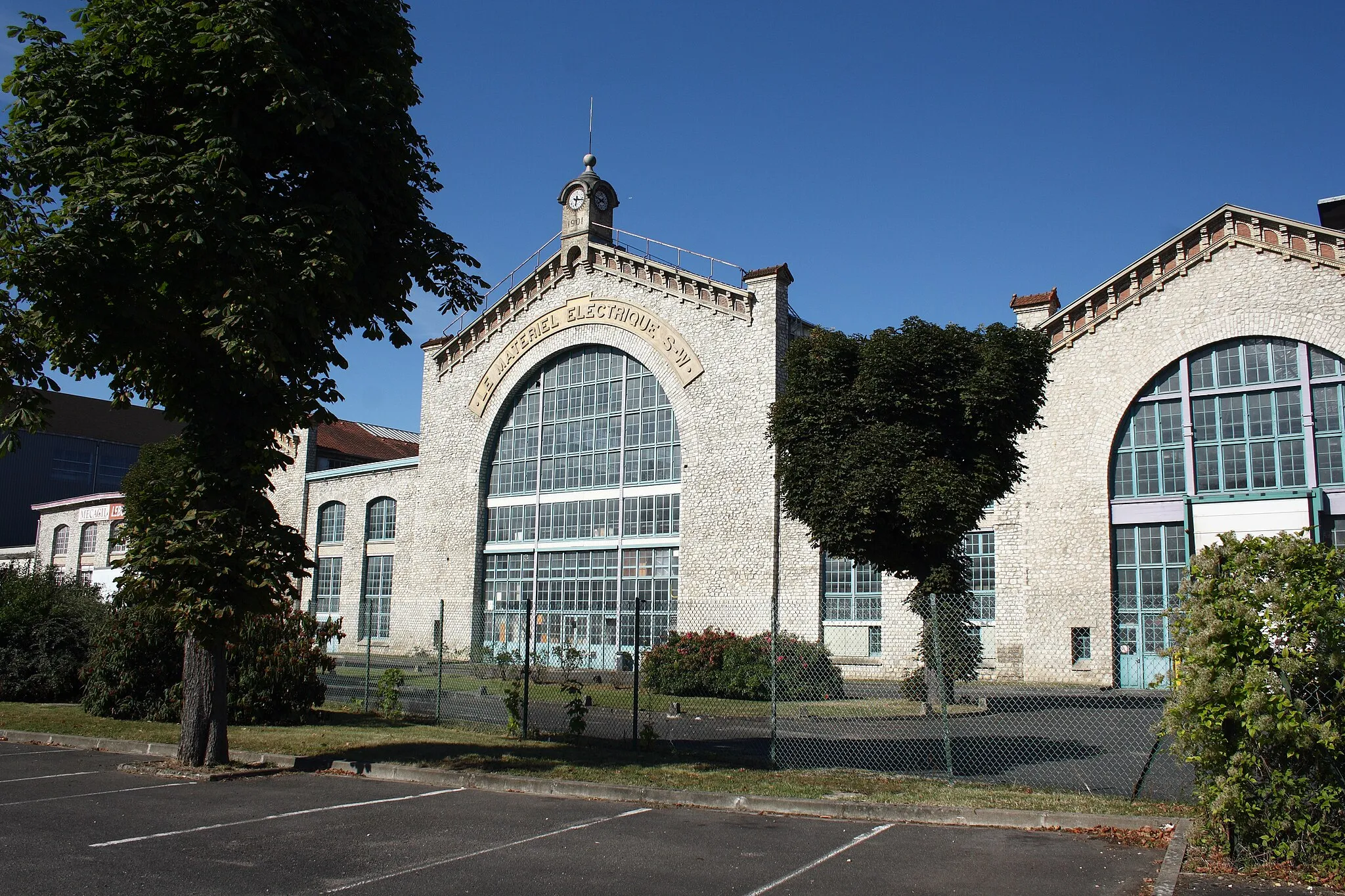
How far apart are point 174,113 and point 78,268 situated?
229cm

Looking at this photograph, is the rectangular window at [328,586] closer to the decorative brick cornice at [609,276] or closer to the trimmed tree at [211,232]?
the decorative brick cornice at [609,276]

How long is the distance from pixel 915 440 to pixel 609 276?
1686 centimetres

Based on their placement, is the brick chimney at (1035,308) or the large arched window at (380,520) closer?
the brick chimney at (1035,308)

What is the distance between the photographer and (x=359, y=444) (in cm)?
4631

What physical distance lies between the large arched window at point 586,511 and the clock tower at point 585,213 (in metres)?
3.60

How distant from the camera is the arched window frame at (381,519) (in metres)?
38.6

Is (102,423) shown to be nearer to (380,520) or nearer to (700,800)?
(380,520)

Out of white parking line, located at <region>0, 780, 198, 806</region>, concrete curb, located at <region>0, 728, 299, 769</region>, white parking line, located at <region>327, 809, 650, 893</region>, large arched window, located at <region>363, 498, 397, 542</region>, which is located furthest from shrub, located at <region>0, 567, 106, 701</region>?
large arched window, located at <region>363, 498, 397, 542</region>

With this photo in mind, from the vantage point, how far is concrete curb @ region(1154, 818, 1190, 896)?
6660 millimetres

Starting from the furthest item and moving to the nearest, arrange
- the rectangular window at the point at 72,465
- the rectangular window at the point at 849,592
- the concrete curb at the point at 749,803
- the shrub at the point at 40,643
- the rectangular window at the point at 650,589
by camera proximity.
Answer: the rectangular window at the point at 72,465, the rectangular window at the point at 650,589, the rectangular window at the point at 849,592, the shrub at the point at 40,643, the concrete curb at the point at 749,803

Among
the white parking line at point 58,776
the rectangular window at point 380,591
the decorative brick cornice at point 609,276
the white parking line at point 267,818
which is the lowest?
the white parking line at point 58,776

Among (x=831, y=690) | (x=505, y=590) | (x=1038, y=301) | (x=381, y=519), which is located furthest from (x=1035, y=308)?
(x=381, y=519)

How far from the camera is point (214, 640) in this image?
11.4 metres

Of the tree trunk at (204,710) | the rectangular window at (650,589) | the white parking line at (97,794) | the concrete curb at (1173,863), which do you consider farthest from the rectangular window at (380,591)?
the concrete curb at (1173,863)
